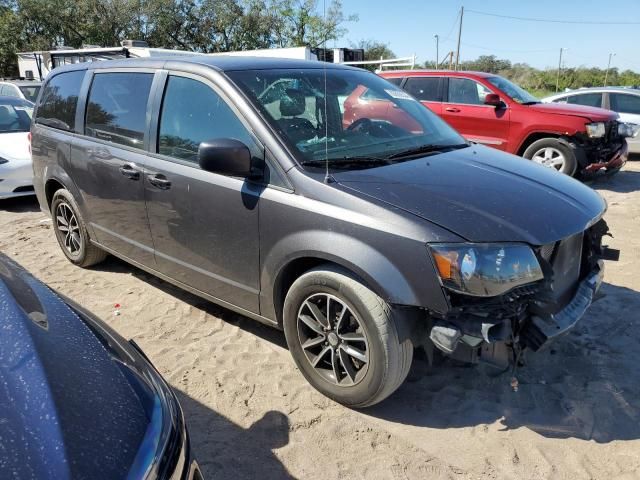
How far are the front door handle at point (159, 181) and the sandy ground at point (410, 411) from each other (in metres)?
1.05

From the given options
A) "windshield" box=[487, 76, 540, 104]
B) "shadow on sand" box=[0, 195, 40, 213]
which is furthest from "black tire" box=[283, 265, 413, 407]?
"windshield" box=[487, 76, 540, 104]

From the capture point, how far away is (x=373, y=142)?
3242mm

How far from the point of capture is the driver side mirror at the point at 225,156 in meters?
2.74

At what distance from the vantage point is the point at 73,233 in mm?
4852

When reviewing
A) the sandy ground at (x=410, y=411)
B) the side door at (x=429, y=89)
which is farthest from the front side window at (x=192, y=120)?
the side door at (x=429, y=89)

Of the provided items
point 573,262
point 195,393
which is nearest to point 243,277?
point 195,393

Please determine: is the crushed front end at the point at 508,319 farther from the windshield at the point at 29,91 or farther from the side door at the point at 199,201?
the windshield at the point at 29,91

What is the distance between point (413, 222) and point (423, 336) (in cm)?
62

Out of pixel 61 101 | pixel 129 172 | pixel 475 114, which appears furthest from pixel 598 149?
pixel 61 101

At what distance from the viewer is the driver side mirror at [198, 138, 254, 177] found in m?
2.74

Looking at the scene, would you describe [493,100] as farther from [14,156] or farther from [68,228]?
[14,156]

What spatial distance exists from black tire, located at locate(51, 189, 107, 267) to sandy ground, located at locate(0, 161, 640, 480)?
1025 mm

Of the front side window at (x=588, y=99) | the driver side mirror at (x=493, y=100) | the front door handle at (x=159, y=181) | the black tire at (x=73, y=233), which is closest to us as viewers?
the front door handle at (x=159, y=181)

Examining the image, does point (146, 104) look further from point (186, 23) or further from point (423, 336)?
point (186, 23)
